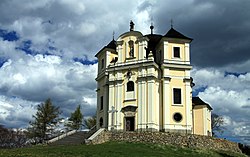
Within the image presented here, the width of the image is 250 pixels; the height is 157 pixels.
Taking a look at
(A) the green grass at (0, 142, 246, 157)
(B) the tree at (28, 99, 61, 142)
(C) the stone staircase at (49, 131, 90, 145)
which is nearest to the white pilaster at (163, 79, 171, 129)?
(A) the green grass at (0, 142, 246, 157)

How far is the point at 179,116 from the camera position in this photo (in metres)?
41.6

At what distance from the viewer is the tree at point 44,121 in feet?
172

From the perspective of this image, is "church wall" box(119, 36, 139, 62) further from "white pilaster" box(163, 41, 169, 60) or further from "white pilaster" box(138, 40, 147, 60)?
"white pilaster" box(163, 41, 169, 60)

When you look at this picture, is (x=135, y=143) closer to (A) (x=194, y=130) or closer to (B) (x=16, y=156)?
(A) (x=194, y=130)

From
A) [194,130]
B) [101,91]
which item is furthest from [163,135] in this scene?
[101,91]

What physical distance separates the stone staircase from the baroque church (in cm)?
420

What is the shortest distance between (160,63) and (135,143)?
1127 centimetres

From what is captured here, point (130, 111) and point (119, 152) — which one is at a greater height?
point (130, 111)

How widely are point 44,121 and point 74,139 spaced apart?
Answer: 1614 cm

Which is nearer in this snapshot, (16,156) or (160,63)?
(16,156)

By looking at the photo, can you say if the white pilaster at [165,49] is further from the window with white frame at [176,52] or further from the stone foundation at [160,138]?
the stone foundation at [160,138]

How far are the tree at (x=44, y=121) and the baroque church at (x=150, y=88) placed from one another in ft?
34.9

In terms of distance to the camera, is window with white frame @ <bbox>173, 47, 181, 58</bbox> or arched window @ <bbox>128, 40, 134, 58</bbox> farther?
arched window @ <bbox>128, 40, 134, 58</bbox>

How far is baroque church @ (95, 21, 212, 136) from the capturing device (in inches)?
1626
